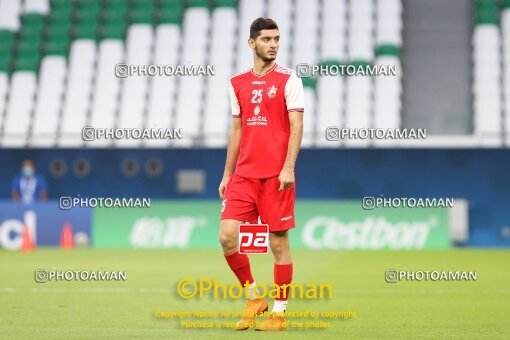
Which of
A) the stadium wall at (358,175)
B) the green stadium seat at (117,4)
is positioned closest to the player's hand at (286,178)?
the stadium wall at (358,175)

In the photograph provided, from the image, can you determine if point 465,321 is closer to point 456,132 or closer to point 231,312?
point 231,312

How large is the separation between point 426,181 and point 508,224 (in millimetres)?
A: 2165

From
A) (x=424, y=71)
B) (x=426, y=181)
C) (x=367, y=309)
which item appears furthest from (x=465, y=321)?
(x=424, y=71)

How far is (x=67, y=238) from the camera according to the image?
23.9 metres

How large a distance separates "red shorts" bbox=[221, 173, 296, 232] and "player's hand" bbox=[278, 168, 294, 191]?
0.45 feet

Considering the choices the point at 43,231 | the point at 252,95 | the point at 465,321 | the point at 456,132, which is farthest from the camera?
the point at 456,132

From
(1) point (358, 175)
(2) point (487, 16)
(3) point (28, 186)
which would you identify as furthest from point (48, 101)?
(2) point (487, 16)

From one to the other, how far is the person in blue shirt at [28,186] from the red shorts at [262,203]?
1670 centimetres

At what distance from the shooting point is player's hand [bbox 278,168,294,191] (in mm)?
8367

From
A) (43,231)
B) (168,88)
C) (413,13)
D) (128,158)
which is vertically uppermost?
(413,13)

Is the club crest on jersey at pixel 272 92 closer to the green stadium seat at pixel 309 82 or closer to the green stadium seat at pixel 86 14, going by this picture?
the green stadium seat at pixel 309 82

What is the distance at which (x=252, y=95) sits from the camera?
8.63 meters

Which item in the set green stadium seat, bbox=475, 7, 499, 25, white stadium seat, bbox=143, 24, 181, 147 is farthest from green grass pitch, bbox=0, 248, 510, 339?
green stadium seat, bbox=475, 7, 499, 25

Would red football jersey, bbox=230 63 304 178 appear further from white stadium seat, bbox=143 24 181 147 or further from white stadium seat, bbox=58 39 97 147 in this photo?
white stadium seat, bbox=143 24 181 147
